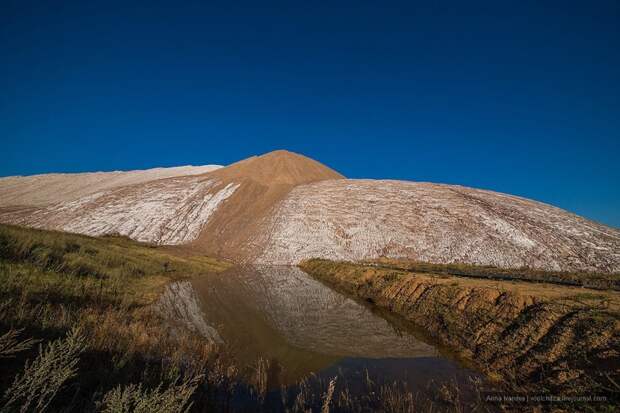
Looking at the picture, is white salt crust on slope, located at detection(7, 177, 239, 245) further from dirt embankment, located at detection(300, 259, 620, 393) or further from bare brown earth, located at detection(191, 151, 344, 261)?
dirt embankment, located at detection(300, 259, 620, 393)

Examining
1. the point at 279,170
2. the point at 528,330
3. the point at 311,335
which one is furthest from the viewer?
the point at 279,170

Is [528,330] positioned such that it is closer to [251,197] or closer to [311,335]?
[311,335]

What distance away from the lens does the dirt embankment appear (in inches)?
297

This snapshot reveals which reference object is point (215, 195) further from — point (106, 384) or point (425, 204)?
point (106, 384)

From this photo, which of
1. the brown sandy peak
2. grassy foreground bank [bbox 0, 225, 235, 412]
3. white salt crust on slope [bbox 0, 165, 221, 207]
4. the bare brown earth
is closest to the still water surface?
grassy foreground bank [bbox 0, 225, 235, 412]

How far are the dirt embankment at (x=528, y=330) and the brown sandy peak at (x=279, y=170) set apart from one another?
52.6 meters

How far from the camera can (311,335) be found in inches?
482

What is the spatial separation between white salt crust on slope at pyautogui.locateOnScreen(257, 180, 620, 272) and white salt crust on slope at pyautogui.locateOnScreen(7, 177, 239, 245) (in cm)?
1523

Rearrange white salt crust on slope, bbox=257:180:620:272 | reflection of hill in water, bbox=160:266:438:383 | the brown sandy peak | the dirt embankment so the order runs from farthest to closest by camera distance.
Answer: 1. the brown sandy peak
2. white salt crust on slope, bbox=257:180:620:272
3. reflection of hill in water, bbox=160:266:438:383
4. the dirt embankment

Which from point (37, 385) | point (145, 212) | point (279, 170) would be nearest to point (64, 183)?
point (145, 212)

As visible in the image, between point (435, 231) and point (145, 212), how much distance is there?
48893 millimetres

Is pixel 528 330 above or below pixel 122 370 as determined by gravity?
above

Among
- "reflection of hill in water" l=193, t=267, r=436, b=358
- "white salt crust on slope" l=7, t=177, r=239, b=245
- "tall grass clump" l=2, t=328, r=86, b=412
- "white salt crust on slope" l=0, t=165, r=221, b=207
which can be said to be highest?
"white salt crust on slope" l=0, t=165, r=221, b=207


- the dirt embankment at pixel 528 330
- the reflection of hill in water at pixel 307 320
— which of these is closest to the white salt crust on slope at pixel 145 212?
the reflection of hill in water at pixel 307 320
